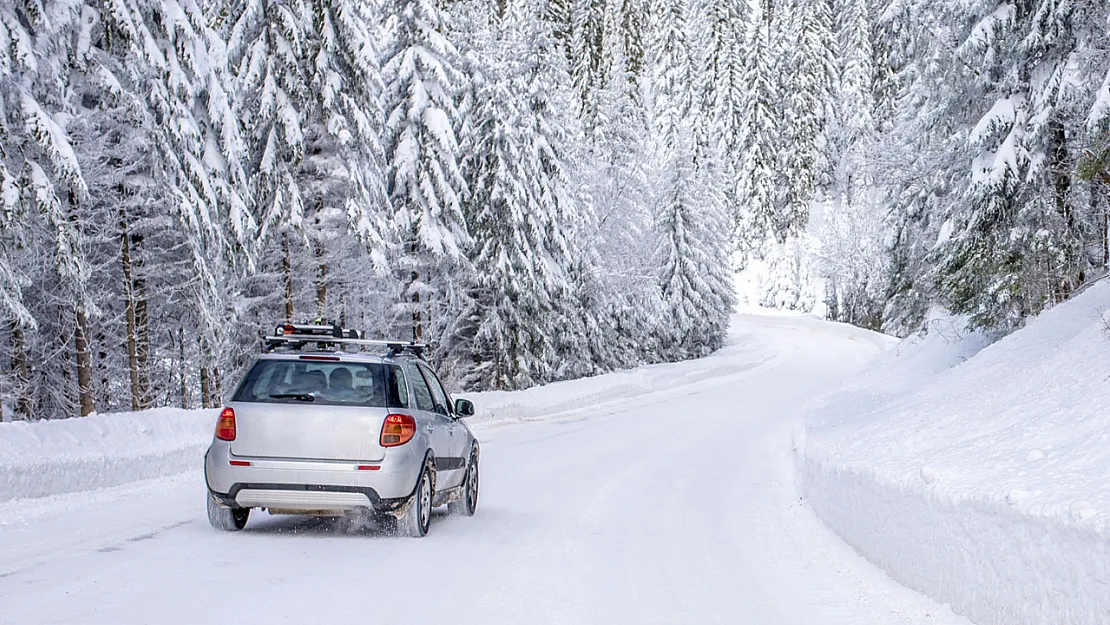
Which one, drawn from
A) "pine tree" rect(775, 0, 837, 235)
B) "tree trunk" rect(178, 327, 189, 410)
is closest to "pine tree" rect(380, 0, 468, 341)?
"tree trunk" rect(178, 327, 189, 410)

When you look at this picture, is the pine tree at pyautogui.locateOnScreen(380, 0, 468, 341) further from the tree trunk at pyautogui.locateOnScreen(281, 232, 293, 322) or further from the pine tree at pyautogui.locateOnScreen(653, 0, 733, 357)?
the pine tree at pyautogui.locateOnScreen(653, 0, 733, 357)

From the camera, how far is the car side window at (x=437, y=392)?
36.5 ft

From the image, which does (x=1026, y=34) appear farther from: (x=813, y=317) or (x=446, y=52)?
(x=813, y=317)

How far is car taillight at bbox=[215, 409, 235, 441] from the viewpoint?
30.7ft

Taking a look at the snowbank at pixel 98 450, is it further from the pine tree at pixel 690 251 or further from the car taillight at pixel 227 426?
the pine tree at pixel 690 251

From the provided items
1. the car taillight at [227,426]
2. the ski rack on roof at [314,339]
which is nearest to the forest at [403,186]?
the ski rack on roof at [314,339]

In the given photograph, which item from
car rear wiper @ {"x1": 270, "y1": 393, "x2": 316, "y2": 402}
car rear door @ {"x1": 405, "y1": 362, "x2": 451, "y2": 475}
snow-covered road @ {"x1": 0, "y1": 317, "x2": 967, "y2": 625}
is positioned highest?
car rear wiper @ {"x1": 270, "y1": 393, "x2": 316, "y2": 402}

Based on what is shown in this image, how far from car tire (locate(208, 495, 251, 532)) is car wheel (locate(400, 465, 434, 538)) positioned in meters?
1.46

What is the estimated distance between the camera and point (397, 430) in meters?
9.49

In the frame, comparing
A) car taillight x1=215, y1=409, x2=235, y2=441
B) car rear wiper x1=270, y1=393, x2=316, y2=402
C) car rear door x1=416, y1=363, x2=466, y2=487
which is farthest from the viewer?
car rear door x1=416, y1=363, x2=466, y2=487

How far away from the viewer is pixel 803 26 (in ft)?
323

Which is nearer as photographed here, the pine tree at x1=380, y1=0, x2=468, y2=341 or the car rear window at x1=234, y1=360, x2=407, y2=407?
the car rear window at x1=234, y1=360, x2=407, y2=407

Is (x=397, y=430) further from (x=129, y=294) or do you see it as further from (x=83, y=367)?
(x=129, y=294)

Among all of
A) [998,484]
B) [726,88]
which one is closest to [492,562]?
[998,484]
